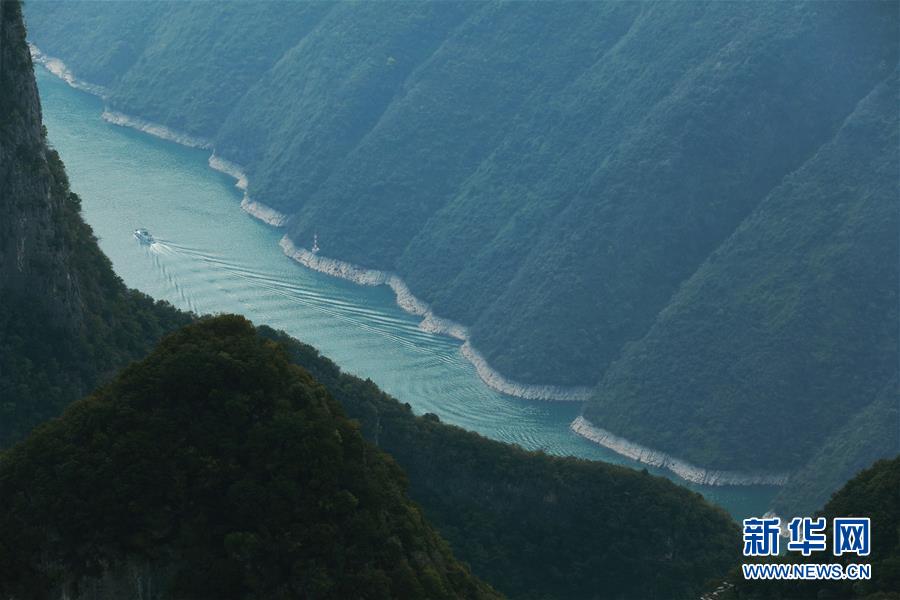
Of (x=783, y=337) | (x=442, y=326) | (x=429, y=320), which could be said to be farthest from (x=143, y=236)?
(x=783, y=337)

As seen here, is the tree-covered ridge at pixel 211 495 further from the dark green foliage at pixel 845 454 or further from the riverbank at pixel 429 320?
the riverbank at pixel 429 320

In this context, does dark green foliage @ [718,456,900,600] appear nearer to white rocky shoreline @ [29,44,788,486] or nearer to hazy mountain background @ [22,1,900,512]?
hazy mountain background @ [22,1,900,512]

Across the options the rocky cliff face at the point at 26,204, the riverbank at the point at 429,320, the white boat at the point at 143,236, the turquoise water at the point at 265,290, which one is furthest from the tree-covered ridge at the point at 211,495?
the white boat at the point at 143,236

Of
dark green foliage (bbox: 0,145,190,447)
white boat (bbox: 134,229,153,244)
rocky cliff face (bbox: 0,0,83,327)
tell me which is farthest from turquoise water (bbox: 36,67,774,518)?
rocky cliff face (bbox: 0,0,83,327)

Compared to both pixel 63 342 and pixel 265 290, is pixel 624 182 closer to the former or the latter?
pixel 265 290

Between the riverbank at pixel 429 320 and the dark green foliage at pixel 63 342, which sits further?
the riverbank at pixel 429 320
